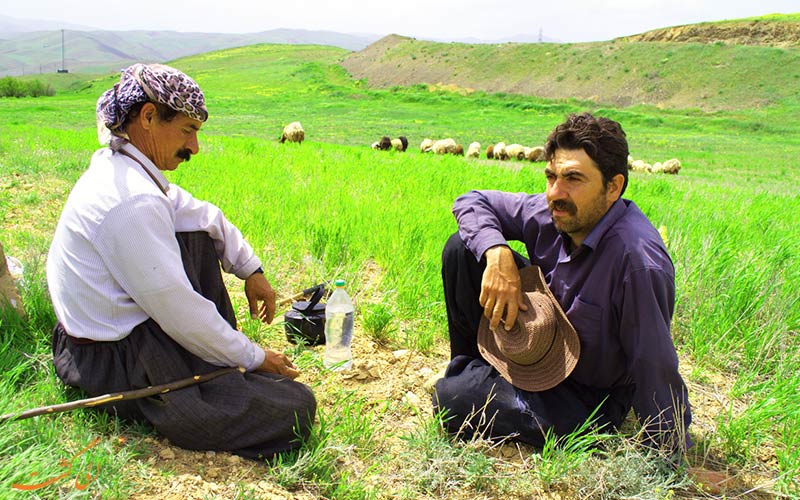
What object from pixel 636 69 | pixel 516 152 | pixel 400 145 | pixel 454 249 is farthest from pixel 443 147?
pixel 636 69

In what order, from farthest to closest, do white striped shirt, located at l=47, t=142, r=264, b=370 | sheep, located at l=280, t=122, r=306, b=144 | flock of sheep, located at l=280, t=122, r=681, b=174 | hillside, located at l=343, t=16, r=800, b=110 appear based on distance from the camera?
1. hillside, located at l=343, t=16, r=800, b=110
2. sheep, located at l=280, t=122, r=306, b=144
3. flock of sheep, located at l=280, t=122, r=681, b=174
4. white striped shirt, located at l=47, t=142, r=264, b=370

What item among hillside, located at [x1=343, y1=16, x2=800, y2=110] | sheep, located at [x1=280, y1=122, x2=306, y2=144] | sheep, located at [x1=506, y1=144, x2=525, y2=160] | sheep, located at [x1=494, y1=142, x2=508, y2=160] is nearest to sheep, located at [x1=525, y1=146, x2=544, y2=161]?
sheep, located at [x1=506, y1=144, x2=525, y2=160]

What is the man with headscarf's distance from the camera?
1815 millimetres

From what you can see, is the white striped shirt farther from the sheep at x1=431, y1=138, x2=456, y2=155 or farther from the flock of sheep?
the sheep at x1=431, y1=138, x2=456, y2=155

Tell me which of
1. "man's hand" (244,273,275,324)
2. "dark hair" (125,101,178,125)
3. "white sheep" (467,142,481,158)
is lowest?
"white sheep" (467,142,481,158)

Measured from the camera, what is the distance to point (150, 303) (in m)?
1.85

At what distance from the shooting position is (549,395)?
7.26ft

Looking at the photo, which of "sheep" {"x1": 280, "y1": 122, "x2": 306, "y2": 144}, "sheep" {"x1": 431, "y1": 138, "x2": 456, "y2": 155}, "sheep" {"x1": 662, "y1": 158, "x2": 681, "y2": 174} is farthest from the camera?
"sheep" {"x1": 431, "y1": 138, "x2": 456, "y2": 155}

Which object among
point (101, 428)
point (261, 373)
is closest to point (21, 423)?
point (101, 428)

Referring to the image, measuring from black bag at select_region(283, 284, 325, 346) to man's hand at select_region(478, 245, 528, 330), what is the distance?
98 centimetres

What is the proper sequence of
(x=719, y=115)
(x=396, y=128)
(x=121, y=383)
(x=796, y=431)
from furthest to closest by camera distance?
(x=719, y=115) → (x=396, y=128) → (x=796, y=431) → (x=121, y=383)

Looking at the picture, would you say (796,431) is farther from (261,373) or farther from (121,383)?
(121,383)

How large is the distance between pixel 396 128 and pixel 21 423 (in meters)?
19.6

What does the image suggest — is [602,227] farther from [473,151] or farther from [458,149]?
[473,151]
